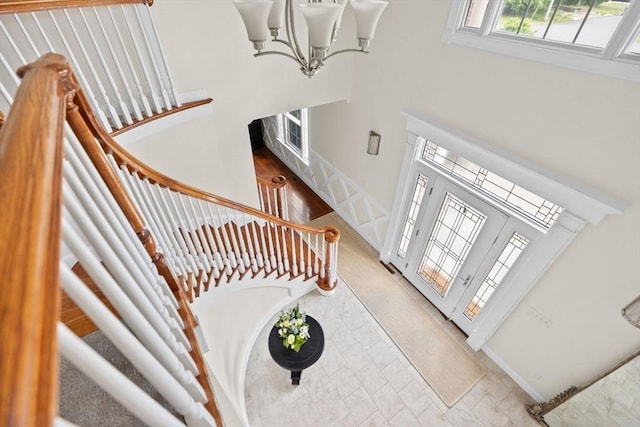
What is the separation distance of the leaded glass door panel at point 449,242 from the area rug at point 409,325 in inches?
12.4

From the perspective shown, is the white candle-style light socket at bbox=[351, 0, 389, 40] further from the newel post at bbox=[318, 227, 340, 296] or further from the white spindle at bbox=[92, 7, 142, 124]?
the newel post at bbox=[318, 227, 340, 296]

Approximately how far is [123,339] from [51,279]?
28cm

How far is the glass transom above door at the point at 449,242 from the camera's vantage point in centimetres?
336

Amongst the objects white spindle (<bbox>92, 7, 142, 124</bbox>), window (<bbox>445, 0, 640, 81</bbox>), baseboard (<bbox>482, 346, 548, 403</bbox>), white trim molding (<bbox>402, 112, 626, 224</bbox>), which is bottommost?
baseboard (<bbox>482, 346, 548, 403</bbox>)

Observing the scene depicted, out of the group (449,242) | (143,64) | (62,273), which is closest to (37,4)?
(143,64)

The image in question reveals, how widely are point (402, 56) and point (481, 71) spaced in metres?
0.96

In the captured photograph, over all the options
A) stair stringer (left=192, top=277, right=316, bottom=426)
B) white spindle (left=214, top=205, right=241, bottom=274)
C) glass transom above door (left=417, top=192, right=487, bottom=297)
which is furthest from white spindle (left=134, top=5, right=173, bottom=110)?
glass transom above door (left=417, top=192, right=487, bottom=297)

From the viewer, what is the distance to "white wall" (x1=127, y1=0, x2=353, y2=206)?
281cm

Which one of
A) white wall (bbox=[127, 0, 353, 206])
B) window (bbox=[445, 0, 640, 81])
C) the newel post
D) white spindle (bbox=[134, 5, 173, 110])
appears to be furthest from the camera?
the newel post

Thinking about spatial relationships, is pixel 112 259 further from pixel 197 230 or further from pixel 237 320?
pixel 237 320

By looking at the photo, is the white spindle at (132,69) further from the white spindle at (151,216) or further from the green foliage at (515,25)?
the green foliage at (515,25)

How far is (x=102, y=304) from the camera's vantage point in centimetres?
55

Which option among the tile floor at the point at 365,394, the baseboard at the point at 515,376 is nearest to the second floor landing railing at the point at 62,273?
the tile floor at the point at 365,394

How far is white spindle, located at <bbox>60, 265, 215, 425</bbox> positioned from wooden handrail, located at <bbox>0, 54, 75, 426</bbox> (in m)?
0.13
